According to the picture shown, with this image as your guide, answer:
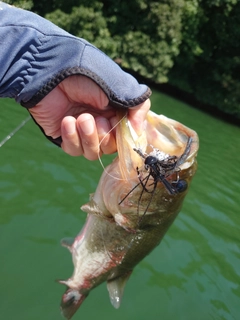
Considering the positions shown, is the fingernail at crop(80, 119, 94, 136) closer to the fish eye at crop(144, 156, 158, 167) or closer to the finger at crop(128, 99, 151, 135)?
the finger at crop(128, 99, 151, 135)

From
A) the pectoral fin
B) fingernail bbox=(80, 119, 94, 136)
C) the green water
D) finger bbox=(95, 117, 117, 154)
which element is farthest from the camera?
the green water

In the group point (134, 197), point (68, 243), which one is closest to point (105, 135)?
point (134, 197)

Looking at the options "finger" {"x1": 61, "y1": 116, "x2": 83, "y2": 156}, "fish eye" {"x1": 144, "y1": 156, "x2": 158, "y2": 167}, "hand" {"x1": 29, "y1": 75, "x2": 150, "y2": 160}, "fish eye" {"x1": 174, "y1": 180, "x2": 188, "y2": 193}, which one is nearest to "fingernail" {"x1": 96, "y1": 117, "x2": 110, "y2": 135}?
"hand" {"x1": 29, "y1": 75, "x2": 150, "y2": 160}

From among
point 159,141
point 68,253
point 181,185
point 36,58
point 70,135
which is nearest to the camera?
point 36,58

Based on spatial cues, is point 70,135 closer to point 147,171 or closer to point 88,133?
point 88,133

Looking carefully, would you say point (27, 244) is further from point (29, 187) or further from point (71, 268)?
point (29, 187)

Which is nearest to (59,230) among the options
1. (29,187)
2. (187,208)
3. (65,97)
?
(29,187)
